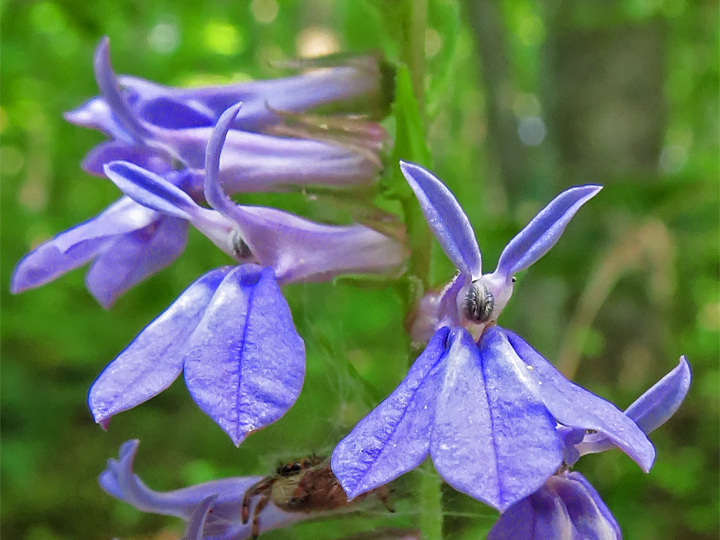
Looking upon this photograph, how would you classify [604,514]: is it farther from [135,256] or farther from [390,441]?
[135,256]

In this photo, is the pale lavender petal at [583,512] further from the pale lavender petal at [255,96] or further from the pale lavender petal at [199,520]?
the pale lavender petal at [255,96]

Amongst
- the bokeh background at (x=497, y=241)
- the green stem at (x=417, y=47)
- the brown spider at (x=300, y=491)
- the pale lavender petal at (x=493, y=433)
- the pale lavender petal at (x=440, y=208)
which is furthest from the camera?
the bokeh background at (x=497, y=241)

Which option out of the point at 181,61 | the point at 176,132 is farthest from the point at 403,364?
the point at 181,61

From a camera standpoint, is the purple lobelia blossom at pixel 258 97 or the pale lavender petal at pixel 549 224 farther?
the purple lobelia blossom at pixel 258 97

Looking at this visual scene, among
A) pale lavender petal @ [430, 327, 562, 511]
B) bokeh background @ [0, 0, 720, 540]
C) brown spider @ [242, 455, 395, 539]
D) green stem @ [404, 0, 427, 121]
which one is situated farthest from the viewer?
bokeh background @ [0, 0, 720, 540]

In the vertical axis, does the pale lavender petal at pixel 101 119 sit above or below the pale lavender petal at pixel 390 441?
above

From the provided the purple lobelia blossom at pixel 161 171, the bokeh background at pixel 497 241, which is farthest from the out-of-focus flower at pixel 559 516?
the bokeh background at pixel 497 241

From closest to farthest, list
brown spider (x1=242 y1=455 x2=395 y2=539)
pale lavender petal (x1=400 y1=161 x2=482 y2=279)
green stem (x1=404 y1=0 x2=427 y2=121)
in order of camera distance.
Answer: pale lavender petal (x1=400 y1=161 x2=482 y2=279) → brown spider (x1=242 y1=455 x2=395 y2=539) → green stem (x1=404 y1=0 x2=427 y2=121)

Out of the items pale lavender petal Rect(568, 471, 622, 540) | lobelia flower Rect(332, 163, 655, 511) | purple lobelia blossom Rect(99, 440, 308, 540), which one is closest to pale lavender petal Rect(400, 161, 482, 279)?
lobelia flower Rect(332, 163, 655, 511)

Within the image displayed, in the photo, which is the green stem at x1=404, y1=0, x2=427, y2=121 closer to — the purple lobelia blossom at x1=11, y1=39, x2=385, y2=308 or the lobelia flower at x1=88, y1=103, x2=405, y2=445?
the purple lobelia blossom at x1=11, y1=39, x2=385, y2=308
